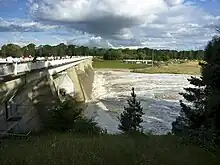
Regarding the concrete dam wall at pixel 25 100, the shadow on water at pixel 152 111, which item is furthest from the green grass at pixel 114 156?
the shadow on water at pixel 152 111

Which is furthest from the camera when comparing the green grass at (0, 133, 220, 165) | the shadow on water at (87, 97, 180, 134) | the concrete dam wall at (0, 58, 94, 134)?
the shadow on water at (87, 97, 180, 134)

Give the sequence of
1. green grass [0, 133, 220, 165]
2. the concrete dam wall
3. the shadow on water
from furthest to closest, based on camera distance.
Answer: the shadow on water, the concrete dam wall, green grass [0, 133, 220, 165]

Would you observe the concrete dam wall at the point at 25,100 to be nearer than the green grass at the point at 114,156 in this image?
No

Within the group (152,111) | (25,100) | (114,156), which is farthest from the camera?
(152,111)

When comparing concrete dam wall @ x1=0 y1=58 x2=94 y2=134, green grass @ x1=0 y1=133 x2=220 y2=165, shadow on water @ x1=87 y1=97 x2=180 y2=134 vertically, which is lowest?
shadow on water @ x1=87 y1=97 x2=180 y2=134

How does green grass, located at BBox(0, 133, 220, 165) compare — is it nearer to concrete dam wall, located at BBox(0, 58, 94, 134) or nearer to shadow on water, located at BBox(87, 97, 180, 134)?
concrete dam wall, located at BBox(0, 58, 94, 134)

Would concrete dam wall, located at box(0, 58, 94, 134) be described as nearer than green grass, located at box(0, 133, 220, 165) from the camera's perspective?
No

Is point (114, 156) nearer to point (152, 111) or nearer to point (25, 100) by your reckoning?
point (25, 100)

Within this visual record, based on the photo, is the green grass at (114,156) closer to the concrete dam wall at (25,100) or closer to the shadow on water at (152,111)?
the concrete dam wall at (25,100)

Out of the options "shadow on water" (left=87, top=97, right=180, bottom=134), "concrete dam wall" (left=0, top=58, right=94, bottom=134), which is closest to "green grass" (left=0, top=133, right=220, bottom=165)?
"concrete dam wall" (left=0, top=58, right=94, bottom=134)

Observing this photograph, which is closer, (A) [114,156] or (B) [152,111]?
(A) [114,156]

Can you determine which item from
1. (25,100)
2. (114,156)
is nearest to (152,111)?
(25,100)

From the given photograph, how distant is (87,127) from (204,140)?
33.1ft

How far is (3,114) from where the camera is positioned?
26.3 metres
